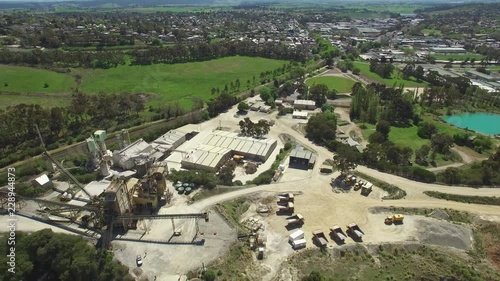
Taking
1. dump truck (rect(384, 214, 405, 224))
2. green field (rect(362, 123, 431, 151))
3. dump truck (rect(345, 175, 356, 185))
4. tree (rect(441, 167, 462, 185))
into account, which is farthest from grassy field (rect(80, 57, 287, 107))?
tree (rect(441, 167, 462, 185))

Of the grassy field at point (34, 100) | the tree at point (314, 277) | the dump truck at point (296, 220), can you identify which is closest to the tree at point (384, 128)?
the dump truck at point (296, 220)

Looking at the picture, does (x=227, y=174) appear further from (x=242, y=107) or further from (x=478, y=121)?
(x=478, y=121)

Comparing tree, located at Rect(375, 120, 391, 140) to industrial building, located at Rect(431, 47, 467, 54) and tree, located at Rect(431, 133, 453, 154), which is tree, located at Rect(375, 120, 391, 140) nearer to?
tree, located at Rect(431, 133, 453, 154)

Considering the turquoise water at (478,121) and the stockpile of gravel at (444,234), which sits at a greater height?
the stockpile of gravel at (444,234)

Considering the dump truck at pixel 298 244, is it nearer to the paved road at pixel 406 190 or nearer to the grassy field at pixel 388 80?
the paved road at pixel 406 190


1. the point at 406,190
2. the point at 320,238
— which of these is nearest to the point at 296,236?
the point at 320,238

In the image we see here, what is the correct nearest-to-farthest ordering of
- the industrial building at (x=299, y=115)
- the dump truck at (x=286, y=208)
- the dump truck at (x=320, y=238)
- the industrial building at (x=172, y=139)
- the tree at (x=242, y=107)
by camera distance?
the dump truck at (x=320, y=238) < the dump truck at (x=286, y=208) < the industrial building at (x=172, y=139) < the industrial building at (x=299, y=115) < the tree at (x=242, y=107)
